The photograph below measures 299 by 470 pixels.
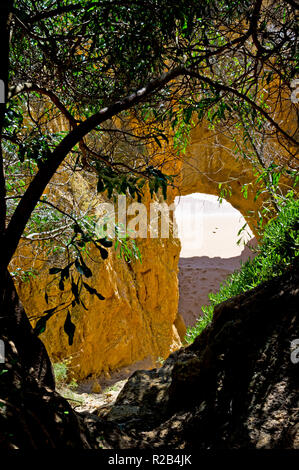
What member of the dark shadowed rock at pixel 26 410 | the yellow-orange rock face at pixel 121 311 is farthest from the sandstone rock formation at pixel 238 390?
the yellow-orange rock face at pixel 121 311

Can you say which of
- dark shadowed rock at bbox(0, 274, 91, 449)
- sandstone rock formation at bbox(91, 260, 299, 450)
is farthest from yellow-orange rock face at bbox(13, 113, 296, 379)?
dark shadowed rock at bbox(0, 274, 91, 449)

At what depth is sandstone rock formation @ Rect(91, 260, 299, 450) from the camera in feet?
5.25

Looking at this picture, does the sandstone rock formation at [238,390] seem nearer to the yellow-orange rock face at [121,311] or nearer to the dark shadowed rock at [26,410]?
the dark shadowed rock at [26,410]

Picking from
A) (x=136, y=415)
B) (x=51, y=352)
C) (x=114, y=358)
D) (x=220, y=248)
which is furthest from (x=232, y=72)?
(x=220, y=248)

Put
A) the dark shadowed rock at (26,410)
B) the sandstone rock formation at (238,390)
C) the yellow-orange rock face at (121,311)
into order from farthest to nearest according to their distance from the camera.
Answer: the yellow-orange rock face at (121,311) → the sandstone rock formation at (238,390) → the dark shadowed rock at (26,410)

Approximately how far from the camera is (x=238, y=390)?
1.89 m

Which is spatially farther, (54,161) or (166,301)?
(166,301)

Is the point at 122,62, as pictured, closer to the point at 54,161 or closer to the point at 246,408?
the point at 54,161

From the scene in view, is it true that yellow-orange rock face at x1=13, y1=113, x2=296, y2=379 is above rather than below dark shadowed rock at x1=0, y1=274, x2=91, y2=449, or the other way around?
below

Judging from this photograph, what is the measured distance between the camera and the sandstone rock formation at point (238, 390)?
160 centimetres

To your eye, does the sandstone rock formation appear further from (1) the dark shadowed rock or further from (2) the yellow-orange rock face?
(2) the yellow-orange rock face

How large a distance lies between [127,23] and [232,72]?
177 cm

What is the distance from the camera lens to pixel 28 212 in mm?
1331

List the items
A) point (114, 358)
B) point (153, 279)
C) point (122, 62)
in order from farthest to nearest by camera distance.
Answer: point (153, 279) < point (114, 358) < point (122, 62)
